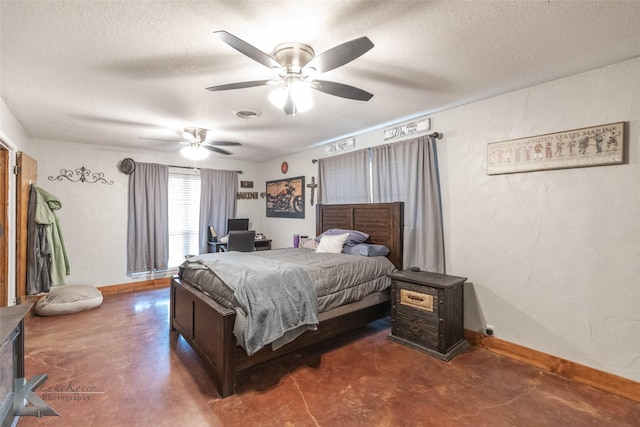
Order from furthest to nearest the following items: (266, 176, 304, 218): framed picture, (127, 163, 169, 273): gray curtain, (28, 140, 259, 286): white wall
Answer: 1. (266, 176, 304, 218): framed picture
2. (127, 163, 169, 273): gray curtain
3. (28, 140, 259, 286): white wall

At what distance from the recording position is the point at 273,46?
6.38ft

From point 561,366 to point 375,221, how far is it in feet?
7.38

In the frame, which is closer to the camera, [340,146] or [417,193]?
[417,193]

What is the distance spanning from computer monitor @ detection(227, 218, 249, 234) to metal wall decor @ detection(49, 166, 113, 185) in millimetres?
2087

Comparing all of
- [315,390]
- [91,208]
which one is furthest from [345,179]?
[91,208]

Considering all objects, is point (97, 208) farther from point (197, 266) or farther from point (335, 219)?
point (335, 219)

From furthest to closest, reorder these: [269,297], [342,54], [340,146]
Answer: [340,146]
[269,297]
[342,54]

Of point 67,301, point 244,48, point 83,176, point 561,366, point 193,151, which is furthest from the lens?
point 83,176

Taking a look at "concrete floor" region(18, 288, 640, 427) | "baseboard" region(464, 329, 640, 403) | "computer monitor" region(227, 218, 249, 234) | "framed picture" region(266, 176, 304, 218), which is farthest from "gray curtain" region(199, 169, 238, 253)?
"baseboard" region(464, 329, 640, 403)

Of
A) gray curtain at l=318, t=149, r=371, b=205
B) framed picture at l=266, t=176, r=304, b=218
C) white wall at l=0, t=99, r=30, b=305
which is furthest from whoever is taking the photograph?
framed picture at l=266, t=176, r=304, b=218

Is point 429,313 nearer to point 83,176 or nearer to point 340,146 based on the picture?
point 340,146

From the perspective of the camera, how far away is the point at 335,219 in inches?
174

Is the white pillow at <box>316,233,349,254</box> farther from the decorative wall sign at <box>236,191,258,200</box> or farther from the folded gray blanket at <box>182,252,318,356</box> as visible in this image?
the decorative wall sign at <box>236,191,258,200</box>

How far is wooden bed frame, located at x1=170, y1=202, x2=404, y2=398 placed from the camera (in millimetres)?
2141
